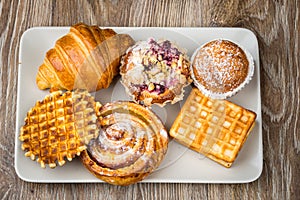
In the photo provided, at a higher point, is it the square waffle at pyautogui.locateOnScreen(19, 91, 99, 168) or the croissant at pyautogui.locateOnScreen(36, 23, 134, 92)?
the croissant at pyautogui.locateOnScreen(36, 23, 134, 92)

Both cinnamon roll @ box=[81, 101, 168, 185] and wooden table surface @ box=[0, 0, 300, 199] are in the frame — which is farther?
wooden table surface @ box=[0, 0, 300, 199]

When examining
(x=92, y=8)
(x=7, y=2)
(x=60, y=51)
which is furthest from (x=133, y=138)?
(x=7, y=2)

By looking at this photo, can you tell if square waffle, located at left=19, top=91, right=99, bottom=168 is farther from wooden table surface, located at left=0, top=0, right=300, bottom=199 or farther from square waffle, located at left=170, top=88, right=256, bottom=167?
square waffle, located at left=170, top=88, right=256, bottom=167

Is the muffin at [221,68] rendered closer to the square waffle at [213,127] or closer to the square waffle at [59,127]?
the square waffle at [213,127]

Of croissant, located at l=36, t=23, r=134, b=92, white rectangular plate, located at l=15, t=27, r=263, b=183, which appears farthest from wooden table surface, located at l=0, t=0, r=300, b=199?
croissant, located at l=36, t=23, r=134, b=92

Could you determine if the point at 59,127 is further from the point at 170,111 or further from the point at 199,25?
the point at 199,25

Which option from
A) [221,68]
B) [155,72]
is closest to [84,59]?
[155,72]

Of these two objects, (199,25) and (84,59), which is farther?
(199,25)
